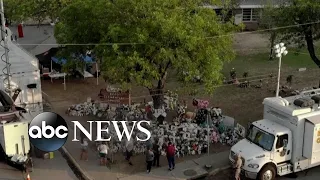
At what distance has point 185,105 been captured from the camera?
25922mm

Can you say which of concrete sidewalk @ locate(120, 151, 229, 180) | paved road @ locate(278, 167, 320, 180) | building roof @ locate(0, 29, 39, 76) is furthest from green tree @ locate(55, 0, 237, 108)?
paved road @ locate(278, 167, 320, 180)

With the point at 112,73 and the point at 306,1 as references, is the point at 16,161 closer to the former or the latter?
the point at 112,73

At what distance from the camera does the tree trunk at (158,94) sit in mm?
22750

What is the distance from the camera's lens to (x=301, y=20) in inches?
1029

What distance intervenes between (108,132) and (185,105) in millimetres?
5582

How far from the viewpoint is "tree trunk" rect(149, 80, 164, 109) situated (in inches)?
896

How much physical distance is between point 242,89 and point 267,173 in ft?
37.9

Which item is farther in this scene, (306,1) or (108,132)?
(306,1)

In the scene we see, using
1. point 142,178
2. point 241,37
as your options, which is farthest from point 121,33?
point 241,37

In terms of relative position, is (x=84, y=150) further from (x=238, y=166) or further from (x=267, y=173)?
Answer: (x=267, y=173)

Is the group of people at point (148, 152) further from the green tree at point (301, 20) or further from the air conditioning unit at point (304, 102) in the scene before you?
the green tree at point (301, 20)

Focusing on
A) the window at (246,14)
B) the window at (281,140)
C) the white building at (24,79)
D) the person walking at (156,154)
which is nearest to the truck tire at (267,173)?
the window at (281,140)

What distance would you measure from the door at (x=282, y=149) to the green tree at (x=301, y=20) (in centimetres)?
956

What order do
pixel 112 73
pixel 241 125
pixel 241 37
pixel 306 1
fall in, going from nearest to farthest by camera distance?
pixel 112 73
pixel 241 125
pixel 306 1
pixel 241 37
